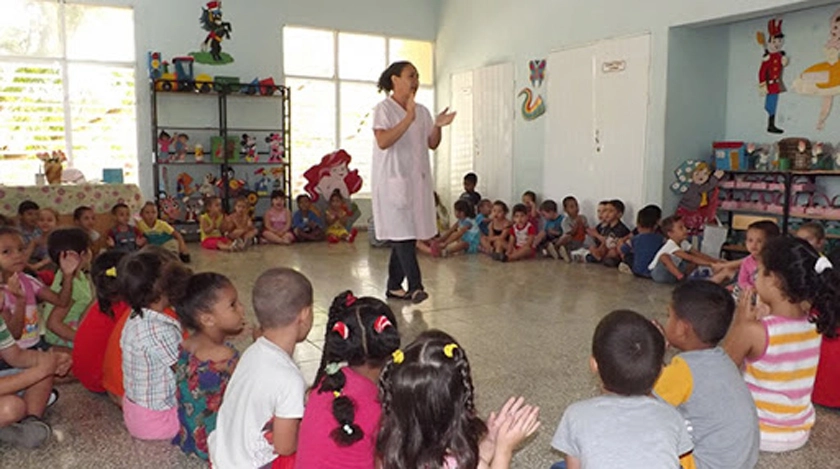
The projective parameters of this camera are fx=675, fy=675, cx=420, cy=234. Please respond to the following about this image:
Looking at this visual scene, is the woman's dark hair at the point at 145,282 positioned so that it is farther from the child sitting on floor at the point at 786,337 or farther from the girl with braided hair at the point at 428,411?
the child sitting on floor at the point at 786,337

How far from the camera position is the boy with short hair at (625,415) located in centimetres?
140

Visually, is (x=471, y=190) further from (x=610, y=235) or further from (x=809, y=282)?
(x=809, y=282)

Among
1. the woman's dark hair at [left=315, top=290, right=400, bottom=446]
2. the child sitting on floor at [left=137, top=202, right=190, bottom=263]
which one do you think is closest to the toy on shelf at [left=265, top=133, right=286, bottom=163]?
the child sitting on floor at [left=137, top=202, right=190, bottom=263]

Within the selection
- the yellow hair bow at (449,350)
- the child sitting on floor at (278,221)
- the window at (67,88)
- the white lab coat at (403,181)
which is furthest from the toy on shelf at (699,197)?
the window at (67,88)

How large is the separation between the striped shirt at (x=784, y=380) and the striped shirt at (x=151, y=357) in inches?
76.7

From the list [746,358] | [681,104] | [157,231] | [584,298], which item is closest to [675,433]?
[746,358]

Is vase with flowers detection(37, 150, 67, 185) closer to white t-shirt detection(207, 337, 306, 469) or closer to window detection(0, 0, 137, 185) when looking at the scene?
window detection(0, 0, 137, 185)

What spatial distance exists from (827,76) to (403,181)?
12.5 feet

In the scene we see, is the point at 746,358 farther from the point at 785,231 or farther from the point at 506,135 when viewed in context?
the point at 506,135

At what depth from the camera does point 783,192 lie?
19.1 feet

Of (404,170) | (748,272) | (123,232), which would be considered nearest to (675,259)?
(748,272)

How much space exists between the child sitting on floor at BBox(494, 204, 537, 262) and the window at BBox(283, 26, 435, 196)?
285 cm

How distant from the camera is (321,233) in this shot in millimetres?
8188

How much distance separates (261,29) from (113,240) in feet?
11.9
